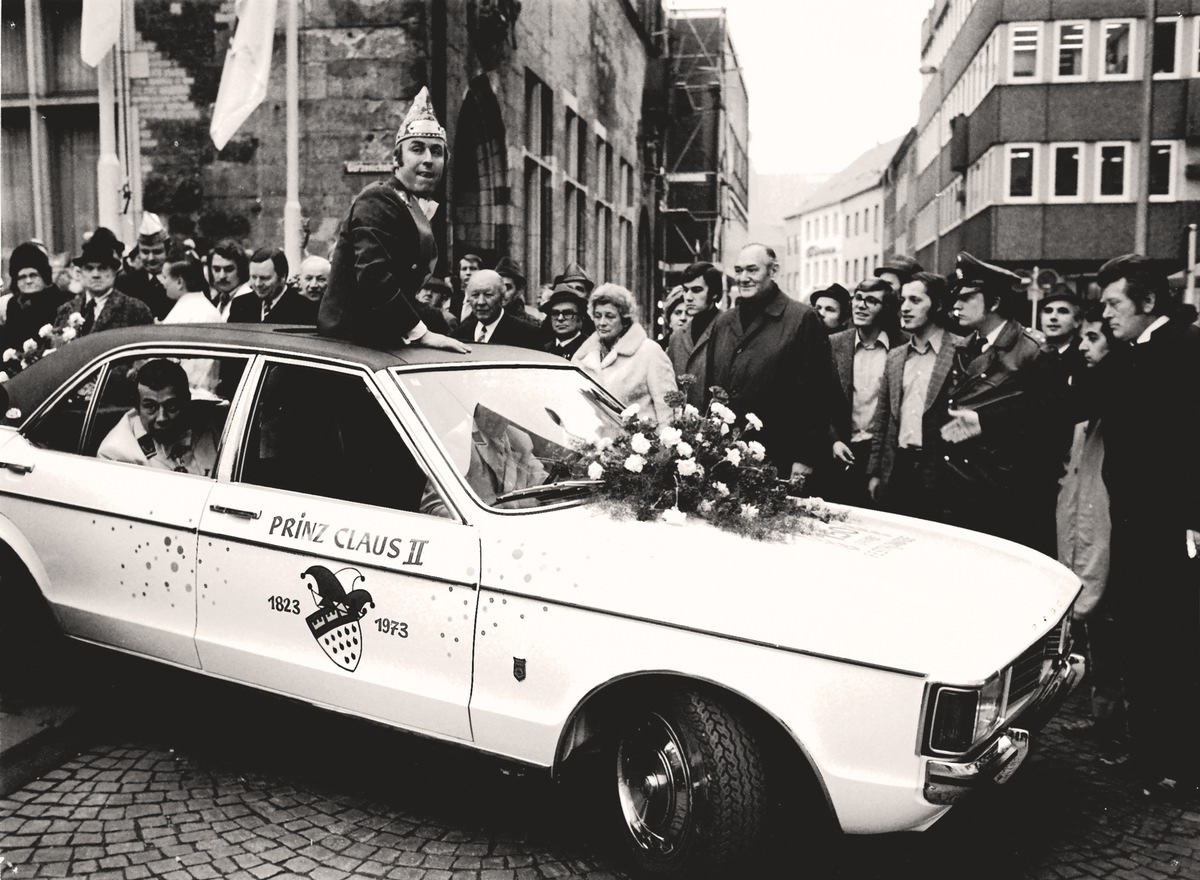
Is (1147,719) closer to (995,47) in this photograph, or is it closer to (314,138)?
(314,138)

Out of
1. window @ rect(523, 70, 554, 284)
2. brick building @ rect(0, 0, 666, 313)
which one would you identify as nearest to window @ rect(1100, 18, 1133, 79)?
window @ rect(523, 70, 554, 284)

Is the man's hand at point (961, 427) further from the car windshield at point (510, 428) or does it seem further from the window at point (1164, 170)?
the window at point (1164, 170)

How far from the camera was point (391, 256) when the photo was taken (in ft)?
15.3

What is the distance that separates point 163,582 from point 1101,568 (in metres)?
4.24

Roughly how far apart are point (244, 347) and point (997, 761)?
318 centimetres

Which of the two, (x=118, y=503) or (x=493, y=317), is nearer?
(x=118, y=503)

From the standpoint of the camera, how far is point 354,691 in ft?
13.1

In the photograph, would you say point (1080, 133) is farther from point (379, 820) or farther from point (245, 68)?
point (379, 820)

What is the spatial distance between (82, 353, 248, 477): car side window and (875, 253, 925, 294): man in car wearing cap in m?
4.43

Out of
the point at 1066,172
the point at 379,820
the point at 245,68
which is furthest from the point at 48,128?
the point at 1066,172

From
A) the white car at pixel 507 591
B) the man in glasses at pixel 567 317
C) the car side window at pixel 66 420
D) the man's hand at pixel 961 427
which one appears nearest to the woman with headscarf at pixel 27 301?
the white car at pixel 507 591

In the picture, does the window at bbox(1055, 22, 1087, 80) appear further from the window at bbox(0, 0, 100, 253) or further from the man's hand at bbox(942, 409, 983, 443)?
Result: the man's hand at bbox(942, 409, 983, 443)

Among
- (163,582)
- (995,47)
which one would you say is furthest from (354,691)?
(995,47)

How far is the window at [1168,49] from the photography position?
1385 inches
